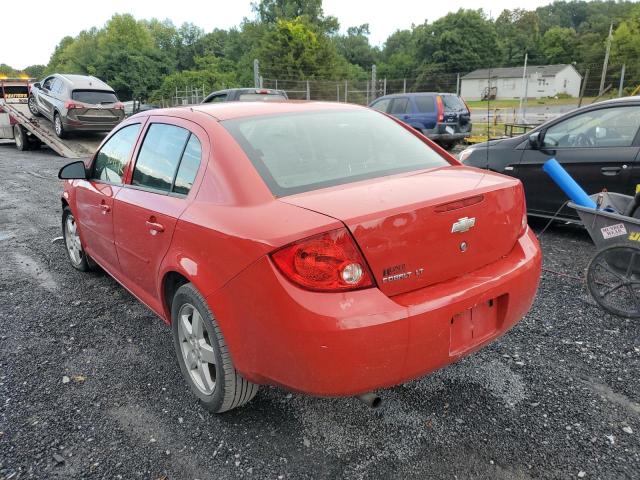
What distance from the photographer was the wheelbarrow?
3.63m

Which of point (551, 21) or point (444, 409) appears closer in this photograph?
point (444, 409)

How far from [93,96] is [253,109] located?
521 inches

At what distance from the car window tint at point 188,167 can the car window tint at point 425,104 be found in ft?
39.3

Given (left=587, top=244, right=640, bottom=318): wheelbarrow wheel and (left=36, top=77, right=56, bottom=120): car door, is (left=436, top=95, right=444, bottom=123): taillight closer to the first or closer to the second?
(left=587, top=244, right=640, bottom=318): wheelbarrow wheel

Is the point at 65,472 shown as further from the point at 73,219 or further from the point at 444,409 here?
the point at 73,219

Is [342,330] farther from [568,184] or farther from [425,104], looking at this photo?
[425,104]

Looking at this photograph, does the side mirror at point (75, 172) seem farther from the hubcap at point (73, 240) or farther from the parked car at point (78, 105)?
the parked car at point (78, 105)

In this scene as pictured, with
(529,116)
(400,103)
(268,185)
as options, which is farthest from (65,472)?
(529,116)

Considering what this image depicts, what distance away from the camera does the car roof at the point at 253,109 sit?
2.89 meters

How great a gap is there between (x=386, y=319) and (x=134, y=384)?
1.80 metres

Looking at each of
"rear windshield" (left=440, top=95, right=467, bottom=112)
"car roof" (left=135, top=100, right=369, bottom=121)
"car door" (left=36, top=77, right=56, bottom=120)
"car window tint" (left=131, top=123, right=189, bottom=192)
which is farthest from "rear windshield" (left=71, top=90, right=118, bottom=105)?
"car window tint" (left=131, top=123, right=189, bottom=192)

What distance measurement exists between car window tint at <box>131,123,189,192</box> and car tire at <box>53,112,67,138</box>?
1241 centimetres

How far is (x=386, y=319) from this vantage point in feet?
6.55

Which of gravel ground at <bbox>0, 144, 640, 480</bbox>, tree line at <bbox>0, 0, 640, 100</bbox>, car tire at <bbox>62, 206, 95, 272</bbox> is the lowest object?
gravel ground at <bbox>0, 144, 640, 480</bbox>
